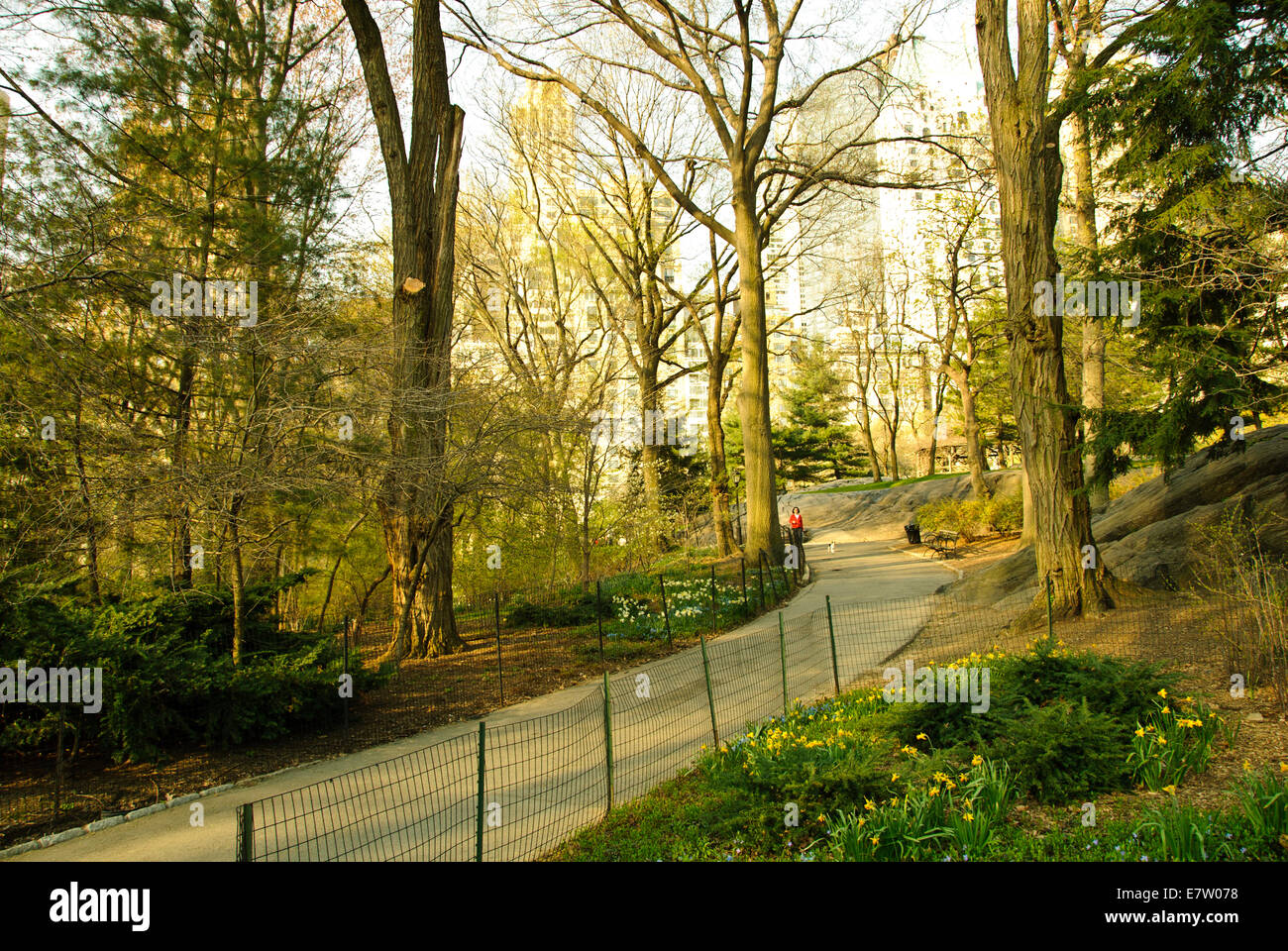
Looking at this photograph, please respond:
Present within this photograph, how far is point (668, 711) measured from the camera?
9320 mm

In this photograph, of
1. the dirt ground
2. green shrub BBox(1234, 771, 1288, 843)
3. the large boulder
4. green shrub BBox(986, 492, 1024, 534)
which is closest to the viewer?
green shrub BBox(1234, 771, 1288, 843)

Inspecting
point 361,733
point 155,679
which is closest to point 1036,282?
point 361,733

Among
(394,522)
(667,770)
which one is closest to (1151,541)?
(667,770)

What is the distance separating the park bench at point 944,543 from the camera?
23.2 meters

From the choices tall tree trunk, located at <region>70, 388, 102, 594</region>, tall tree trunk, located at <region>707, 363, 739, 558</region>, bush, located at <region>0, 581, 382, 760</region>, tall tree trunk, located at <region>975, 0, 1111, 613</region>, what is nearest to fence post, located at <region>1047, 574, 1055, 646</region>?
tall tree trunk, located at <region>975, 0, 1111, 613</region>

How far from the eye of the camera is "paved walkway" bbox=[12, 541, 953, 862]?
573 cm

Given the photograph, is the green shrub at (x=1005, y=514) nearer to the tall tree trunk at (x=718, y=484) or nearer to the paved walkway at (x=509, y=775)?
the tall tree trunk at (x=718, y=484)

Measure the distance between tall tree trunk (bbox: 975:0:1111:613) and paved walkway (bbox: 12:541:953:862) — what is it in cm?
292

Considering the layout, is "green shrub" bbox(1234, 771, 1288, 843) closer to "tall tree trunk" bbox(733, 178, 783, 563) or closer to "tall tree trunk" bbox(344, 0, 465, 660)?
"tall tree trunk" bbox(344, 0, 465, 660)

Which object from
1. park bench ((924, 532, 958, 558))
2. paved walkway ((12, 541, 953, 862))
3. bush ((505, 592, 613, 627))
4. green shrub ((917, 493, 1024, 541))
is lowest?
paved walkway ((12, 541, 953, 862))

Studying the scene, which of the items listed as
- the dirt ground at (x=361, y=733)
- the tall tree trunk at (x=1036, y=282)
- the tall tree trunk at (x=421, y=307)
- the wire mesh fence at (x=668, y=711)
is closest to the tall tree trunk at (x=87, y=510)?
the dirt ground at (x=361, y=733)

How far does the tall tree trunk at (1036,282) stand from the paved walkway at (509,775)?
2.92 meters

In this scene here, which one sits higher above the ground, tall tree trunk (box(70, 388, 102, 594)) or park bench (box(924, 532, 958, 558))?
tall tree trunk (box(70, 388, 102, 594))

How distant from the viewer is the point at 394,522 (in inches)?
494
